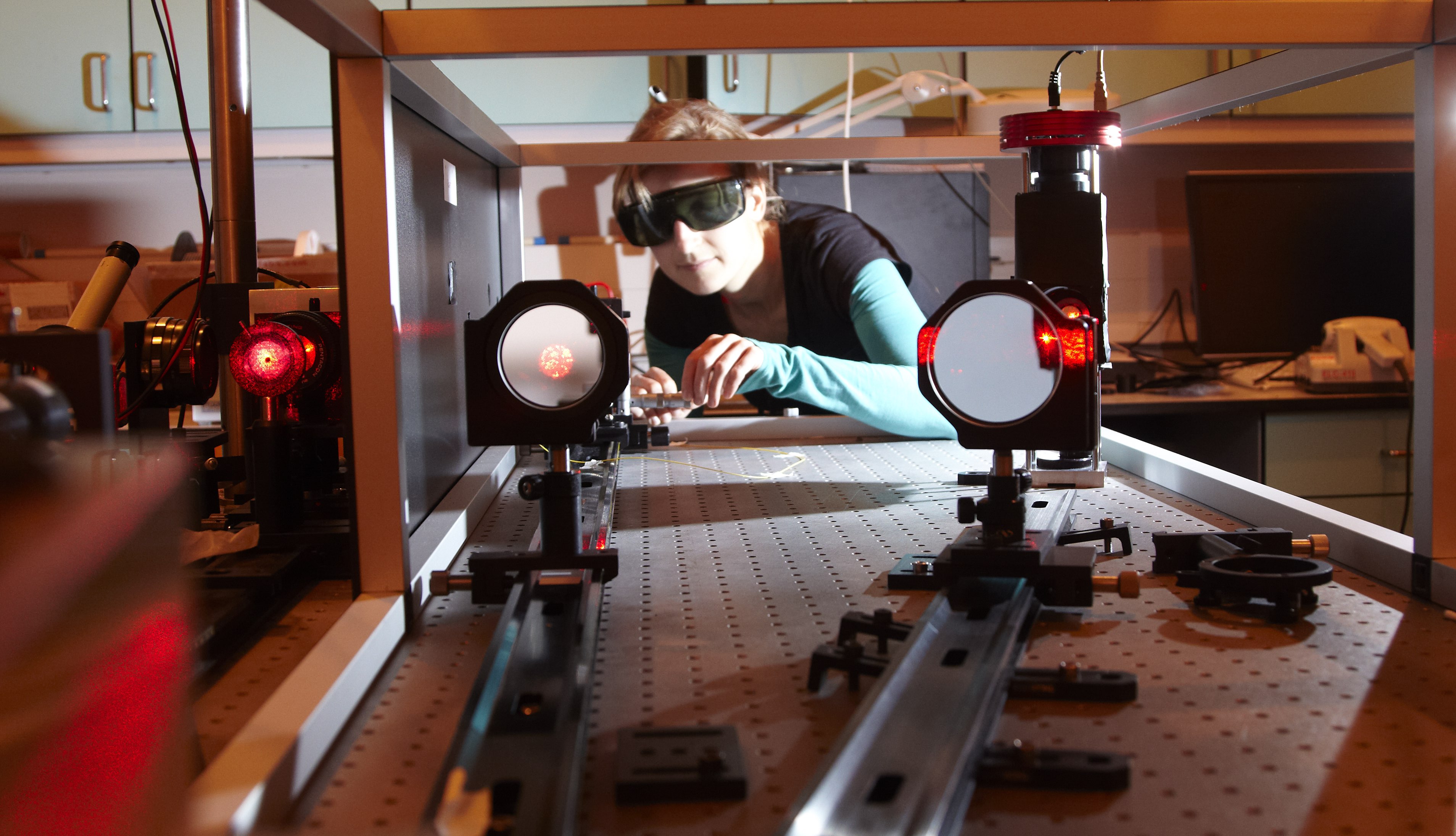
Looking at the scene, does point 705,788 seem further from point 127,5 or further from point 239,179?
point 127,5

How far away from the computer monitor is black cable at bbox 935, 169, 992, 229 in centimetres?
57

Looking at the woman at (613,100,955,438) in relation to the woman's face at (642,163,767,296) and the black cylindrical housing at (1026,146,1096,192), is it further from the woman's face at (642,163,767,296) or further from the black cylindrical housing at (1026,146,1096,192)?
the black cylindrical housing at (1026,146,1096,192)

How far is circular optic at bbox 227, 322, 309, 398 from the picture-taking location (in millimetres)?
894

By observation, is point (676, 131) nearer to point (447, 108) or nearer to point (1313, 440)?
point (447, 108)

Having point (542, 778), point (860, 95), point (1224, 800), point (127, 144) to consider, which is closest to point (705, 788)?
point (542, 778)

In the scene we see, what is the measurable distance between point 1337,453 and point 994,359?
2.13 m

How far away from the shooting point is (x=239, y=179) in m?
1.21

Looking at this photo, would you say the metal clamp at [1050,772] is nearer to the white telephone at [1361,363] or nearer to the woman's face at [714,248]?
the woman's face at [714,248]

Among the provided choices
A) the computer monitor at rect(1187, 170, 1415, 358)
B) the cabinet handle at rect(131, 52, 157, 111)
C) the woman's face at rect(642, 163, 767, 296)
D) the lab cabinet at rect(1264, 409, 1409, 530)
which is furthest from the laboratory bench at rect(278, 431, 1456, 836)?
the cabinet handle at rect(131, 52, 157, 111)

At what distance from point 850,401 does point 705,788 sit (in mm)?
1125

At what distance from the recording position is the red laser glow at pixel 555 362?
76cm

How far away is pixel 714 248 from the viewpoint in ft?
7.43

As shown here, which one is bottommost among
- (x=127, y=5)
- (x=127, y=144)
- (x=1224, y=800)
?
(x=1224, y=800)

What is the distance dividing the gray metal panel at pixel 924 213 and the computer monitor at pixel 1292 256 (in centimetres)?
60
